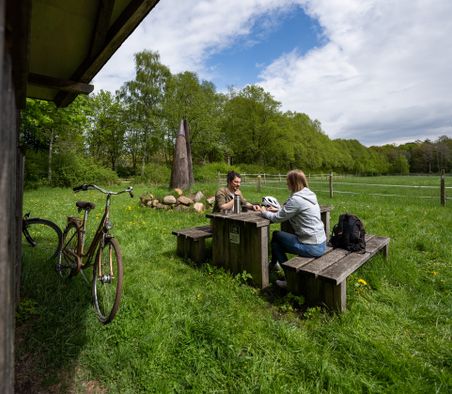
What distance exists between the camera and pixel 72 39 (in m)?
2.76

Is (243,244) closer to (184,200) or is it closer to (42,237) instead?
(42,237)

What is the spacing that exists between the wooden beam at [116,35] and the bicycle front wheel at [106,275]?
6.10 feet

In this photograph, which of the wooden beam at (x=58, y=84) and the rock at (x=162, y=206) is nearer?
the wooden beam at (x=58, y=84)

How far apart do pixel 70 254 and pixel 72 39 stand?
8.73 feet

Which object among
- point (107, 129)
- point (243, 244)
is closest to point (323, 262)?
point (243, 244)

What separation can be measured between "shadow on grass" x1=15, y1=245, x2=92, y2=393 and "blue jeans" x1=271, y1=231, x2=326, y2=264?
2479 mm

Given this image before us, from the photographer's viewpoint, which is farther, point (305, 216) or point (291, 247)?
point (291, 247)

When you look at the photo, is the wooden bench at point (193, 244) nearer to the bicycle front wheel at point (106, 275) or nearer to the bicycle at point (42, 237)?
the bicycle front wheel at point (106, 275)

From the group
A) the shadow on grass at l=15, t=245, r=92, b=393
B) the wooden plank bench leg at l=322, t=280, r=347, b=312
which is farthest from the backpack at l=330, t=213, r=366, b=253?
the shadow on grass at l=15, t=245, r=92, b=393

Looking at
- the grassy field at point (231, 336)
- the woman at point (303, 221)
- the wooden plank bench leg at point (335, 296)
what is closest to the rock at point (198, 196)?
the grassy field at point (231, 336)

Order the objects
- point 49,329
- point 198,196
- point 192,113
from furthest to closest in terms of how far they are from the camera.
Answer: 1. point 192,113
2. point 198,196
3. point 49,329

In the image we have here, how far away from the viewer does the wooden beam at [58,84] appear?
331 centimetres

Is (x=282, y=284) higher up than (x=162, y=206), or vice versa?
(x=162, y=206)

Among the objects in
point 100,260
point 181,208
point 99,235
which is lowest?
point 100,260
